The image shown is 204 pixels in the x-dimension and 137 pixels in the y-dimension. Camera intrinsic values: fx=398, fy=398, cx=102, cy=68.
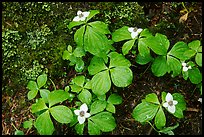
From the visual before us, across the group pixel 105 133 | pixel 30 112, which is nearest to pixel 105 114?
pixel 105 133

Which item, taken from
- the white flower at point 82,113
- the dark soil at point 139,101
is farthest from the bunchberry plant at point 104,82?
the dark soil at point 139,101

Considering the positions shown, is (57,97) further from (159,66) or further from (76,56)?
(159,66)

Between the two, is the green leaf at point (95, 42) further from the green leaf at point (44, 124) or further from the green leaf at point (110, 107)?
the green leaf at point (44, 124)

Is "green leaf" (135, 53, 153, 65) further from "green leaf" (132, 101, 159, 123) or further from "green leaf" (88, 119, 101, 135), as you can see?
"green leaf" (88, 119, 101, 135)

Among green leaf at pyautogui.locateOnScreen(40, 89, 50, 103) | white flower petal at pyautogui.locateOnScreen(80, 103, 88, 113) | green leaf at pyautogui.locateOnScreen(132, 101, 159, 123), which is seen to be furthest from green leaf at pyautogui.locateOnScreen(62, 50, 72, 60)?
green leaf at pyautogui.locateOnScreen(132, 101, 159, 123)

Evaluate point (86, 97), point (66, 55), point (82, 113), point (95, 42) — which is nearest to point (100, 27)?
point (95, 42)

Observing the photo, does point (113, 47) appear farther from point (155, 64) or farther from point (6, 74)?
point (6, 74)
